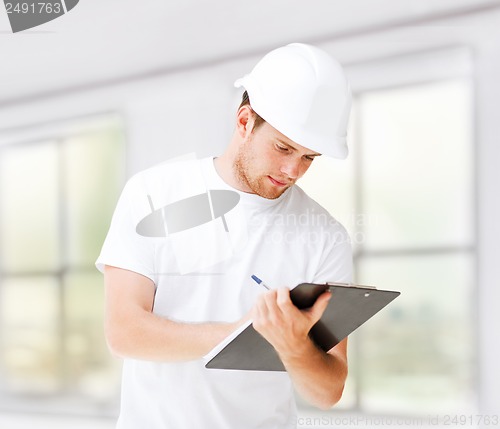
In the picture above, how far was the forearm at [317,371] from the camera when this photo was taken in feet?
4.45

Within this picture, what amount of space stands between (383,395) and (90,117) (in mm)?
1709

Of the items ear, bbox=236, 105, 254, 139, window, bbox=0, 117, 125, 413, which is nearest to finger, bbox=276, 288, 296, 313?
ear, bbox=236, 105, 254, 139

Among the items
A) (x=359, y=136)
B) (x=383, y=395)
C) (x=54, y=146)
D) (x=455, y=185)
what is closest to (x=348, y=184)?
(x=359, y=136)

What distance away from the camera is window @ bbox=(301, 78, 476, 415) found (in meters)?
2.62

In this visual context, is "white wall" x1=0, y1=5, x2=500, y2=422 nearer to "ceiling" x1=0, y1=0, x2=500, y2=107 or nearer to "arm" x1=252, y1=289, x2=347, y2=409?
"ceiling" x1=0, y1=0, x2=500, y2=107

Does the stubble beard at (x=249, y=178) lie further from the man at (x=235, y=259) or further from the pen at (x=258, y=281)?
the pen at (x=258, y=281)

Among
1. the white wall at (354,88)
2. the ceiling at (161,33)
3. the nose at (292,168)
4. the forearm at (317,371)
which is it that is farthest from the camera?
the ceiling at (161,33)

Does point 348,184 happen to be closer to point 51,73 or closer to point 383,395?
point 383,395

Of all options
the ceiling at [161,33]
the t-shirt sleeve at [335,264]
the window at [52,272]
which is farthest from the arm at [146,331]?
the window at [52,272]

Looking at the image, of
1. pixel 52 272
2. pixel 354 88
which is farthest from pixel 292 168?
pixel 52 272

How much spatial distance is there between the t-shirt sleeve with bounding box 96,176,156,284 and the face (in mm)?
223

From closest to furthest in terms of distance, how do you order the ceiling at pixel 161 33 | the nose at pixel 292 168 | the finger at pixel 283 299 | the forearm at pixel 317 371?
the finger at pixel 283 299
the forearm at pixel 317 371
the nose at pixel 292 168
the ceiling at pixel 161 33

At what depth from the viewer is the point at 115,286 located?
142 cm

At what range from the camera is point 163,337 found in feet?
4.49
